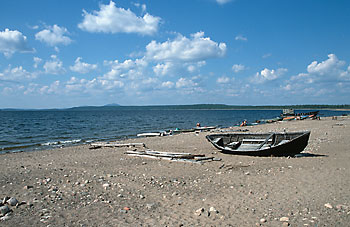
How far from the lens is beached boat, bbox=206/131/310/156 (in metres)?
13.1

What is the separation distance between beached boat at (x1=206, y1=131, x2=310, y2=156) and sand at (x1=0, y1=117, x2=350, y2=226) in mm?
1155

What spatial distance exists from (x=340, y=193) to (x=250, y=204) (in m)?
3.05

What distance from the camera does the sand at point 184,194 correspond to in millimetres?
5910

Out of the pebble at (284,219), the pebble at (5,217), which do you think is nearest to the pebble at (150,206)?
the pebble at (284,219)

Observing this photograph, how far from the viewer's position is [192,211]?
638 centimetres

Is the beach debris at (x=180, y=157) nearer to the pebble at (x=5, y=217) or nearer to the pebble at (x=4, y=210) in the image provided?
the pebble at (x=4, y=210)

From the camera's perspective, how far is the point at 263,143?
14.9 metres

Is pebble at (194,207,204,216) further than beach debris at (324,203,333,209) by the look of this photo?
No

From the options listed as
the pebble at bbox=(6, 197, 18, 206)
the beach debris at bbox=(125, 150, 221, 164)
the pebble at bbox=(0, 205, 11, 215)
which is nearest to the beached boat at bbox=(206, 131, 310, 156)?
the beach debris at bbox=(125, 150, 221, 164)

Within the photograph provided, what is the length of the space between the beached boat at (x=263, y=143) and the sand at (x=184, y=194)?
115 centimetres

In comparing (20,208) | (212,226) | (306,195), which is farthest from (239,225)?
(20,208)

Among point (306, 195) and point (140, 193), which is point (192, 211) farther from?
point (306, 195)

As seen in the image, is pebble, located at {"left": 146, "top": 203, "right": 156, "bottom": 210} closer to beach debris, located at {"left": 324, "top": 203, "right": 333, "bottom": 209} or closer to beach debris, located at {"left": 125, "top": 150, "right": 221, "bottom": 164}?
beach debris, located at {"left": 324, "top": 203, "right": 333, "bottom": 209}

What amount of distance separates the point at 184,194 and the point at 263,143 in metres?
8.85
